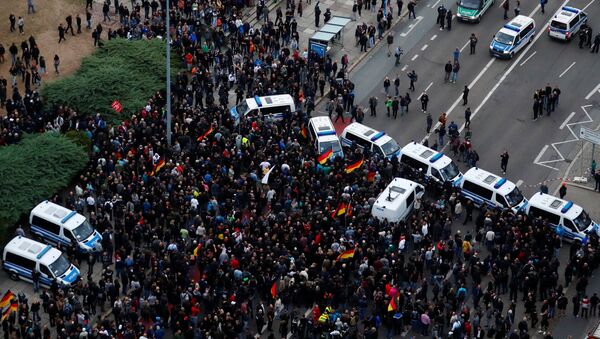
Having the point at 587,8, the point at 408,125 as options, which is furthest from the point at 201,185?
the point at 587,8

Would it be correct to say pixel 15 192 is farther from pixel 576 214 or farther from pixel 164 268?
pixel 576 214

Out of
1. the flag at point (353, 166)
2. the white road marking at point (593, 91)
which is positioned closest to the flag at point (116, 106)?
the flag at point (353, 166)

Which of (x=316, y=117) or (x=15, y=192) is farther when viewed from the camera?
(x=316, y=117)

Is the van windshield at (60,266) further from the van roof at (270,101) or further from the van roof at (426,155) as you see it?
the van roof at (426,155)

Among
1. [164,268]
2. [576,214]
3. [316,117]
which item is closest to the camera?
[164,268]

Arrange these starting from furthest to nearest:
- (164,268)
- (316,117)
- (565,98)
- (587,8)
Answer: (587,8)
(565,98)
(316,117)
(164,268)

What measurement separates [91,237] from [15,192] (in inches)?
186

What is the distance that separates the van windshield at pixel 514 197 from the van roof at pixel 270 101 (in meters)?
14.3

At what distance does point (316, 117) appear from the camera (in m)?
73.9

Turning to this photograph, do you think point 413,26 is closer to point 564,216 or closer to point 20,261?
point 564,216

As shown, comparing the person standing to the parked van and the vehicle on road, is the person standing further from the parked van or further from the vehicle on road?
the vehicle on road

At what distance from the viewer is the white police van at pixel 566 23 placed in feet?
274

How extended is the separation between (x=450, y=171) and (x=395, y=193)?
14.6 ft

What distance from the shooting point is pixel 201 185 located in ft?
222
